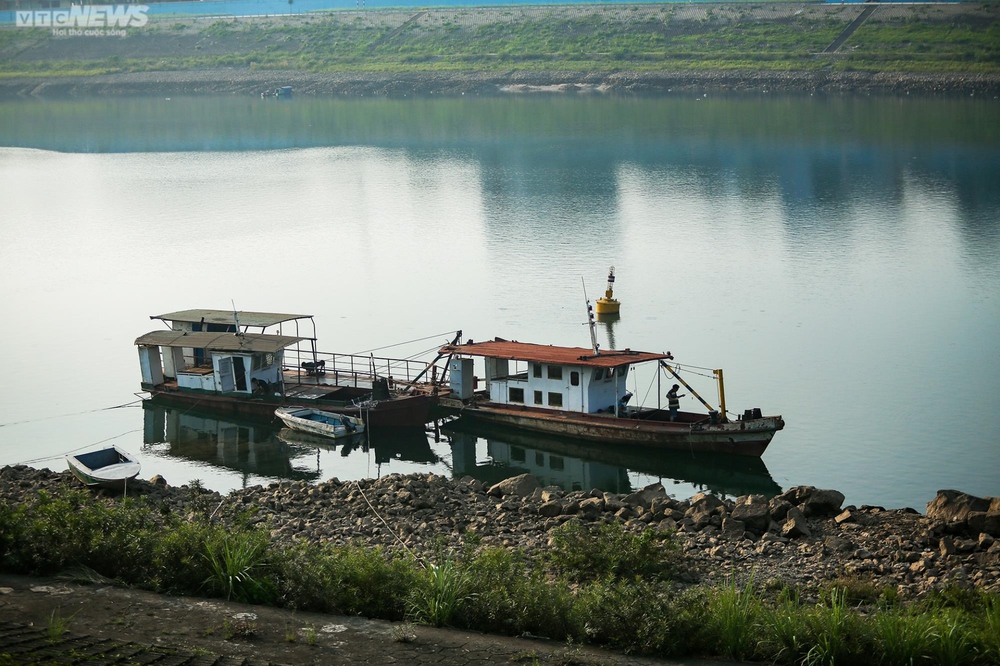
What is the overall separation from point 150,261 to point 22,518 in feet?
122

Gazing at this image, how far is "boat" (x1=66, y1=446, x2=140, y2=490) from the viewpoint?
22203mm

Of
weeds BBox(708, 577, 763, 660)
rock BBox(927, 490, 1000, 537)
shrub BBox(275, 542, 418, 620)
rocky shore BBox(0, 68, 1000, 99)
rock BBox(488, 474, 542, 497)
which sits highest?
rocky shore BBox(0, 68, 1000, 99)

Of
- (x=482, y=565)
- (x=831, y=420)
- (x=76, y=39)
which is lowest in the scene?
(x=831, y=420)

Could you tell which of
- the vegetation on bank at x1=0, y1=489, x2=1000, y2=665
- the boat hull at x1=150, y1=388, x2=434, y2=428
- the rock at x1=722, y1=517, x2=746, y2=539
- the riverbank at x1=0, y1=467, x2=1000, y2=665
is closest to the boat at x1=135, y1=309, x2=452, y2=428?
the boat hull at x1=150, y1=388, x2=434, y2=428

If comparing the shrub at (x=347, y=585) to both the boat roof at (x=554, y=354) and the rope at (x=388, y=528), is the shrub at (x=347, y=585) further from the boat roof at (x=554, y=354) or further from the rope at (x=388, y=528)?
the boat roof at (x=554, y=354)

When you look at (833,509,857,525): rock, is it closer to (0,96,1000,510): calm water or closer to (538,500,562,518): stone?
(0,96,1000,510): calm water

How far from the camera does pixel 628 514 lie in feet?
63.9

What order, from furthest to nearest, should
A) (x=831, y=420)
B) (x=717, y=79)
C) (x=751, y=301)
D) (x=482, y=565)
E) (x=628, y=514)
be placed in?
(x=717, y=79) < (x=751, y=301) < (x=831, y=420) < (x=628, y=514) < (x=482, y=565)

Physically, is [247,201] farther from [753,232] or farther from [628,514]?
[628,514]

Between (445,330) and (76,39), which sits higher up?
(76,39)

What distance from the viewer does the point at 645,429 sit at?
2611cm

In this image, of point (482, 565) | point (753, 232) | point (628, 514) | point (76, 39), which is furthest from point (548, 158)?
point (76, 39)

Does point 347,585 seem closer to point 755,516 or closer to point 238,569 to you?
point 238,569

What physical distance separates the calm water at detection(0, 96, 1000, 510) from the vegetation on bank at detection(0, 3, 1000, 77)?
33.6 feet
